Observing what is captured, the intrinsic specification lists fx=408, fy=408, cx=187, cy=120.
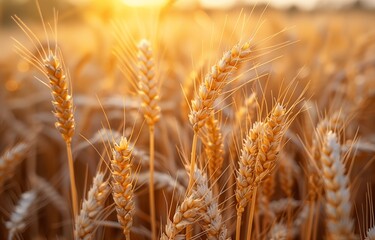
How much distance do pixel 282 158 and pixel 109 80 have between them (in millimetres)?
1472

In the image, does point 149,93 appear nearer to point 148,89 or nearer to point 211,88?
point 148,89

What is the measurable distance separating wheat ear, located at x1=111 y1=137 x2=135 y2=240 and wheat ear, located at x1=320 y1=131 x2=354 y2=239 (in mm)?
466

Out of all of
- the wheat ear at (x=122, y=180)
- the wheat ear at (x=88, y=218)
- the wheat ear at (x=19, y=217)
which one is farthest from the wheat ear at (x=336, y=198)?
the wheat ear at (x=19, y=217)

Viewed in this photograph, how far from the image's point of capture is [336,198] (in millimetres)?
807

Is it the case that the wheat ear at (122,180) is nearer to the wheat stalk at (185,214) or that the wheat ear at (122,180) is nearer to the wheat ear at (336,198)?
the wheat stalk at (185,214)

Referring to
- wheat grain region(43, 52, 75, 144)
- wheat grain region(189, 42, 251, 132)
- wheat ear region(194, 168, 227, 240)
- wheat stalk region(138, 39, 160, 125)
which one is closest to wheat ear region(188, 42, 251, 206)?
wheat grain region(189, 42, 251, 132)

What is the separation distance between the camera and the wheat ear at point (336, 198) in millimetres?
791

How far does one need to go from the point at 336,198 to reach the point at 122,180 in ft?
1.65

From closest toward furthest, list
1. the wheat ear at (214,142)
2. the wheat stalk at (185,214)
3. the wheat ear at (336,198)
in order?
the wheat ear at (336,198)
the wheat stalk at (185,214)
the wheat ear at (214,142)

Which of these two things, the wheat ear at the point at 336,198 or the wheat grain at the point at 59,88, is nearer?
the wheat ear at the point at 336,198

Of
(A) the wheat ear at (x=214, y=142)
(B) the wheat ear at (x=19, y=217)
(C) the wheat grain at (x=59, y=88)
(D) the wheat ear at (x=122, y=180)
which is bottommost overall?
(B) the wheat ear at (x=19, y=217)

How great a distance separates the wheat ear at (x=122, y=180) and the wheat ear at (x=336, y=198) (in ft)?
1.53

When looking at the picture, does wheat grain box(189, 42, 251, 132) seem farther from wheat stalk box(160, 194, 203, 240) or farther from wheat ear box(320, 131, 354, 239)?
wheat ear box(320, 131, 354, 239)

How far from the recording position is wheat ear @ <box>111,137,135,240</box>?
39.6 inches
